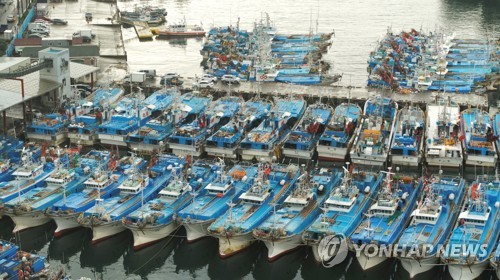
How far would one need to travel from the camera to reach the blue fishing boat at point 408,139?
79.5m

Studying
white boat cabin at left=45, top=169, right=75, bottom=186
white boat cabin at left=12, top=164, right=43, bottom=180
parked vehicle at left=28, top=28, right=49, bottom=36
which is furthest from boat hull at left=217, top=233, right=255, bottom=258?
parked vehicle at left=28, top=28, right=49, bottom=36

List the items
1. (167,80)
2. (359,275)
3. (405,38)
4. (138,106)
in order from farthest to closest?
(405,38) → (167,80) → (138,106) → (359,275)

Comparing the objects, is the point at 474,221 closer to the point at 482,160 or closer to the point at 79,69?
the point at 482,160

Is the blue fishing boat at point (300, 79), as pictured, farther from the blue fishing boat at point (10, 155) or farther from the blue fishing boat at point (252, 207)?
the blue fishing boat at point (10, 155)

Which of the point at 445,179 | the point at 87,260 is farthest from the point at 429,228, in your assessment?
the point at 87,260

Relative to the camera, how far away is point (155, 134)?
8381cm

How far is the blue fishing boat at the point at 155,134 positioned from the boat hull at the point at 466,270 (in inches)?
1287

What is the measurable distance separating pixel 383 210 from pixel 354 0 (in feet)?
383

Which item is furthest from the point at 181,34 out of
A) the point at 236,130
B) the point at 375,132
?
the point at 375,132

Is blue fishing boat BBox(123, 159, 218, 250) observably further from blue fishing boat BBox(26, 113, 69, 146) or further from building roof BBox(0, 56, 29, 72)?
building roof BBox(0, 56, 29, 72)

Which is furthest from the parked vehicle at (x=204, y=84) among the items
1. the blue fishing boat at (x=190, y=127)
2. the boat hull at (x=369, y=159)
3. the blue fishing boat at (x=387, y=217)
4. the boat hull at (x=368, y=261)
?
the boat hull at (x=368, y=261)

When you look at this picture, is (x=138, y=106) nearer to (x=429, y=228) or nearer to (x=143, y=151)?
(x=143, y=151)

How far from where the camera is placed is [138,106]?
88438 millimetres

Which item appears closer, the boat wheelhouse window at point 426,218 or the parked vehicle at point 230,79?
the boat wheelhouse window at point 426,218
